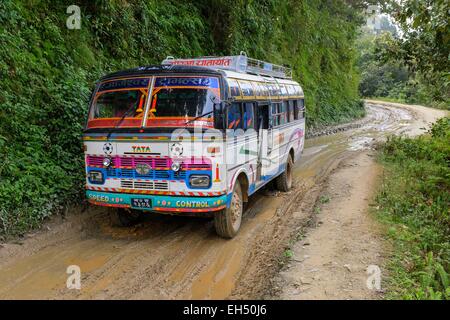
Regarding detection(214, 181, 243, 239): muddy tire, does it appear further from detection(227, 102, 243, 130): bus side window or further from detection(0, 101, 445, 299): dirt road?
detection(227, 102, 243, 130): bus side window

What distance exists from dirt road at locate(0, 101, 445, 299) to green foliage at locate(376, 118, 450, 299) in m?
0.57

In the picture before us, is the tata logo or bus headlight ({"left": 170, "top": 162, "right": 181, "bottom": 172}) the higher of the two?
the tata logo

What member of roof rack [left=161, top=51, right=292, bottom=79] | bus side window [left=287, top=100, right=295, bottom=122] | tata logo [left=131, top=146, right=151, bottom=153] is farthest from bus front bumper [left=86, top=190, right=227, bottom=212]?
bus side window [left=287, top=100, right=295, bottom=122]

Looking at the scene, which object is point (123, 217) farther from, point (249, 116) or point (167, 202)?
point (249, 116)

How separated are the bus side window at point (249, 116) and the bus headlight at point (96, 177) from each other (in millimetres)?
2593

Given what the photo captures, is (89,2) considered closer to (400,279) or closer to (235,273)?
(235,273)

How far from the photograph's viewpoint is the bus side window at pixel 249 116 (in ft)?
23.2

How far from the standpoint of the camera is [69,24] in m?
9.41

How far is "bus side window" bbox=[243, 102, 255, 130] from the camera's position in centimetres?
707

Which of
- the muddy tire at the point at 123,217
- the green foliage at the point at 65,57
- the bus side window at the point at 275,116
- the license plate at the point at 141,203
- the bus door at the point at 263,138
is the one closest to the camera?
the license plate at the point at 141,203

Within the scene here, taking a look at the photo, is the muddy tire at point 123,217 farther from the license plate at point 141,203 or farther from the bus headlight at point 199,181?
the bus headlight at point 199,181

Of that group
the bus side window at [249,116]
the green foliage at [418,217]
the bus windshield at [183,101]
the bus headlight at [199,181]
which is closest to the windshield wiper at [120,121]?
the bus windshield at [183,101]

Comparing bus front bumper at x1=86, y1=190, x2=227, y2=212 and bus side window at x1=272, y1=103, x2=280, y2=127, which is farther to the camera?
bus side window at x1=272, y1=103, x2=280, y2=127
